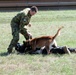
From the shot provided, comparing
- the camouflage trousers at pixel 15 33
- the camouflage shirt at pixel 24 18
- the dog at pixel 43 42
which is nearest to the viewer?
the camouflage shirt at pixel 24 18

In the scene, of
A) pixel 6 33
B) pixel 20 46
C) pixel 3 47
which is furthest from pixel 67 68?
pixel 6 33

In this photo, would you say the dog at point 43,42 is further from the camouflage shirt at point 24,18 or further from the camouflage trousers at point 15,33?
the camouflage shirt at point 24,18

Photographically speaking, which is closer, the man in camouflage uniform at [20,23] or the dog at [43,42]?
the man in camouflage uniform at [20,23]

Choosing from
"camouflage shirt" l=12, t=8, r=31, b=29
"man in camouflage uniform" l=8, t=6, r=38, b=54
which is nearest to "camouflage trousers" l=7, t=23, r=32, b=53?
"man in camouflage uniform" l=8, t=6, r=38, b=54

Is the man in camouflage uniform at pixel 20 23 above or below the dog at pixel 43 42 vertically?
above

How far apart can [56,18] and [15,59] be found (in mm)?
11099

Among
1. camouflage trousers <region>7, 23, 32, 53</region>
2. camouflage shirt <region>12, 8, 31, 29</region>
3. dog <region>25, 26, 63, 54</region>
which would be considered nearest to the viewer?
camouflage shirt <region>12, 8, 31, 29</region>

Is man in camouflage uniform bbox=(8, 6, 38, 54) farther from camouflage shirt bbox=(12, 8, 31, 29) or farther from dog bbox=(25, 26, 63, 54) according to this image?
dog bbox=(25, 26, 63, 54)

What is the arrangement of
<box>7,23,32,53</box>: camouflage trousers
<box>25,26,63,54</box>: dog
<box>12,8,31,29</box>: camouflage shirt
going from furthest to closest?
<box>7,23,32,53</box>: camouflage trousers < <box>25,26,63,54</box>: dog < <box>12,8,31,29</box>: camouflage shirt

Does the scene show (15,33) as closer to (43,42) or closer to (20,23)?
(20,23)

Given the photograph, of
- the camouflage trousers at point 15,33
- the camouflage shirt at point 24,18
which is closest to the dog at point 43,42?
the camouflage trousers at point 15,33

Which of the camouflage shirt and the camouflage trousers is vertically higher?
the camouflage shirt

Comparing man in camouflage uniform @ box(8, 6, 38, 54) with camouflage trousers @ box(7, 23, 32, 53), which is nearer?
man in camouflage uniform @ box(8, 6, 38, 54)

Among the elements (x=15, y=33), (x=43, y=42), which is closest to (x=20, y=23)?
(x=15, y=33)
